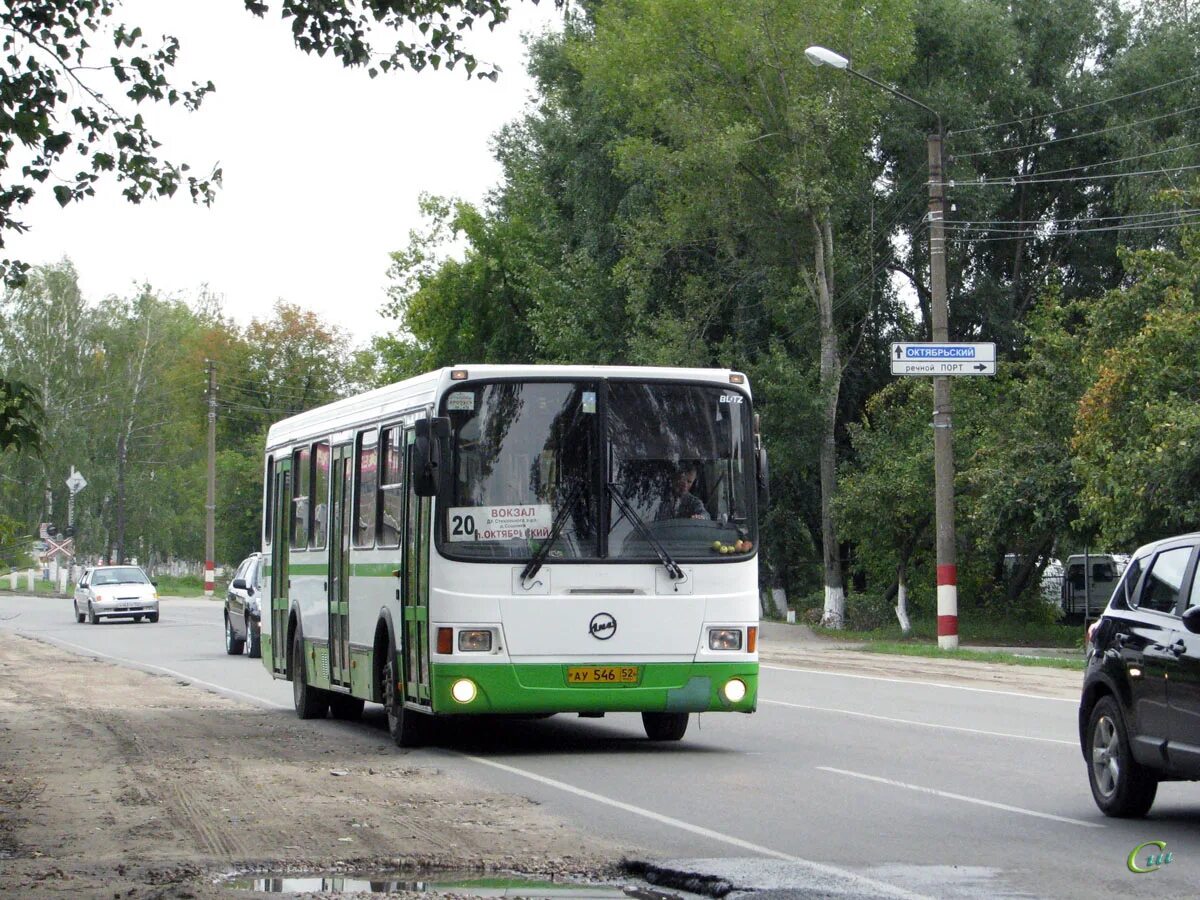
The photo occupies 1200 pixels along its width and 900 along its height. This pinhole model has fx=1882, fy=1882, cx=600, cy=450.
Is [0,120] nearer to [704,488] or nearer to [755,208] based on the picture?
[704,488]

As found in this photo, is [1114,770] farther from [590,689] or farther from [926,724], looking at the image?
[926,724]

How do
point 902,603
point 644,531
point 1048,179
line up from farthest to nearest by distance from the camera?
point 1048,179, point 902,603, point 644,531

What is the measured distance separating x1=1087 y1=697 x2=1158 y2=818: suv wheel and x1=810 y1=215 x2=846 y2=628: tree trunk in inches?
1154

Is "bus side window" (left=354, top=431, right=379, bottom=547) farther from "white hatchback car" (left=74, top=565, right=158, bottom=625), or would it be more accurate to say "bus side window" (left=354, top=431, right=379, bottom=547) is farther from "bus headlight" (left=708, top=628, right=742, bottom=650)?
"white hatchback car" (left=74, top=565, right=158, bottom=625)

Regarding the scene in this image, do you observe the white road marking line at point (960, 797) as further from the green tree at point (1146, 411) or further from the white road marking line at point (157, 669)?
the green tree at point (1146, 411)

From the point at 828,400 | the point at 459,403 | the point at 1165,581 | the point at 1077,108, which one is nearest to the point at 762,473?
the point at 459,403

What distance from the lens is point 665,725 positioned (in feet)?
52.9

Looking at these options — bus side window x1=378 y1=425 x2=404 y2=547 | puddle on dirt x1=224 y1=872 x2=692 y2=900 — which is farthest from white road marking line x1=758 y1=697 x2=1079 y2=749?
puddle on dirt x1=224 y1=872 x2=692 y2=900

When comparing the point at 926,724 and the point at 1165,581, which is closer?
the point at 1165,581

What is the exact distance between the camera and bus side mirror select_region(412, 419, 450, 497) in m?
14.3

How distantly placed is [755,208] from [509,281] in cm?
1755

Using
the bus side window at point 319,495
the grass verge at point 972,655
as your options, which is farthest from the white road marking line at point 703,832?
the grass verge at point 972,655

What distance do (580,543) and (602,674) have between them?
3.35 feet

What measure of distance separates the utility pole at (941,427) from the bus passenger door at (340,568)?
1523 centimetres
